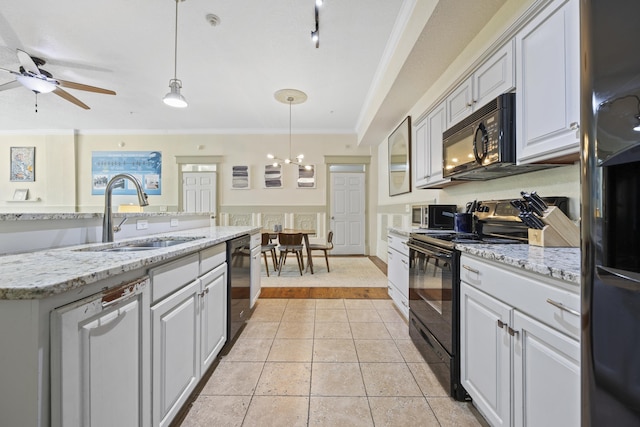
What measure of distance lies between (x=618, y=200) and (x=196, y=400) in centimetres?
199

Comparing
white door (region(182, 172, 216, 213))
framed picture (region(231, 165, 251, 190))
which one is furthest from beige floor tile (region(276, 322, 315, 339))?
white door (region(182, 172, 216, 213))

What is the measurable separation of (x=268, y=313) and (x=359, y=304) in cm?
103

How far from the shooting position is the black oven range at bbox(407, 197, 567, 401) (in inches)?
58.6

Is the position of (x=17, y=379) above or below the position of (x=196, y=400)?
above

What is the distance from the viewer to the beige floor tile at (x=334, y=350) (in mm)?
1924

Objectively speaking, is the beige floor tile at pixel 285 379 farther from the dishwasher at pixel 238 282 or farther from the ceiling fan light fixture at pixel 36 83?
the ceiling fan light fixture at pixel 36 83

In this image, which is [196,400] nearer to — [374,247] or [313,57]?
[313,57]

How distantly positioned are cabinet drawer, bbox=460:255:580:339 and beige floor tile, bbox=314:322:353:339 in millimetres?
1323

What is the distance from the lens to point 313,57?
325cm

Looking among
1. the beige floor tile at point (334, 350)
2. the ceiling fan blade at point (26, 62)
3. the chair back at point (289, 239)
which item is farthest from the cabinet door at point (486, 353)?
the ceiling fan blade at point (26, 62)

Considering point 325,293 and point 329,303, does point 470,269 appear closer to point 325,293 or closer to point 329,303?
point 329,303

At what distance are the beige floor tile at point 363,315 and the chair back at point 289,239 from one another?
62.6 inches

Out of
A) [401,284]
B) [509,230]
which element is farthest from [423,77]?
[401,284]

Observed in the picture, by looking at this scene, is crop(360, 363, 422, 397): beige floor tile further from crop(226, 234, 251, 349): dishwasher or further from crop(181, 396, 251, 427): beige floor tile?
crop(226, 234, 251, 349): dishwasher
